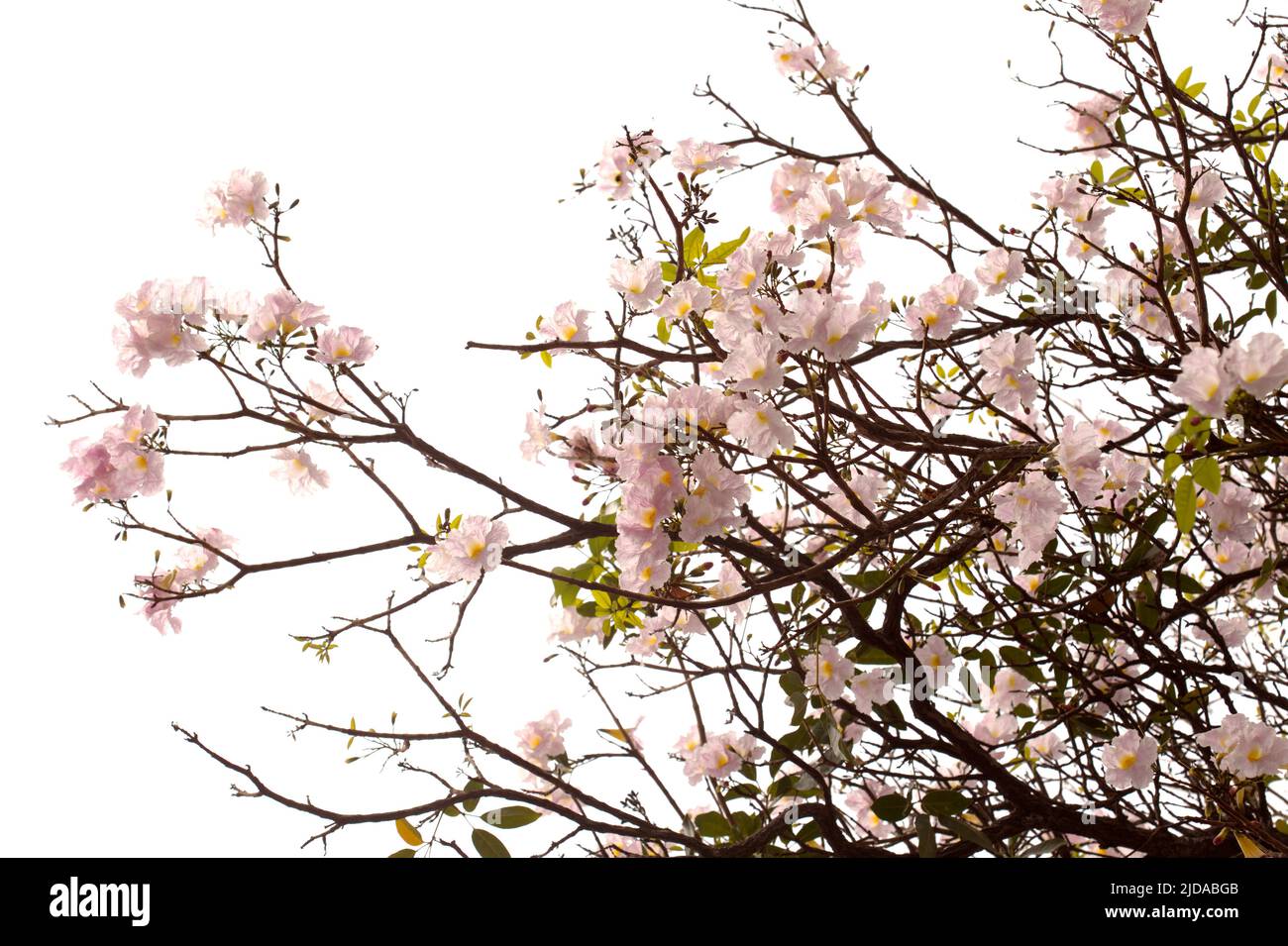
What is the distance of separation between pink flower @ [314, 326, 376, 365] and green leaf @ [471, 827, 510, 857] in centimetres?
42

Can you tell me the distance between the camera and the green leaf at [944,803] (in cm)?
102

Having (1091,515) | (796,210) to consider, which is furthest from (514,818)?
(1091,515)

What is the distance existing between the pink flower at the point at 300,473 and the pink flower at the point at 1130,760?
0.79 meters

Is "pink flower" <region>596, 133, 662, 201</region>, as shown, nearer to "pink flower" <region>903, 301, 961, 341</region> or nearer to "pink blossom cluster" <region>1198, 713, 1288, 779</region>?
"pink flower" <region>903, 301, 961, 341</region>

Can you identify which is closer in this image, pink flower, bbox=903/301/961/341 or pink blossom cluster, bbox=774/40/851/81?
pink flower, bbox=903/301/961/341

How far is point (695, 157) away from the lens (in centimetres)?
111

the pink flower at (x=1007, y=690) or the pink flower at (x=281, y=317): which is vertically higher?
the pink flower at (x=281, y=317)

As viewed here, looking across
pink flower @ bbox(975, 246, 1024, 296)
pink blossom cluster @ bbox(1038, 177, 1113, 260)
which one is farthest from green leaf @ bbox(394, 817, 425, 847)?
pink blossom cluster @ bbox(1038, 177, 1113, 260)

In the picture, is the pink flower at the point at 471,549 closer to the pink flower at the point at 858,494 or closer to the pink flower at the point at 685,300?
the pink flower at the point at 685,300

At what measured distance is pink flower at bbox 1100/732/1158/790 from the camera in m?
1.09

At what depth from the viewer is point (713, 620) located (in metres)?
1.17

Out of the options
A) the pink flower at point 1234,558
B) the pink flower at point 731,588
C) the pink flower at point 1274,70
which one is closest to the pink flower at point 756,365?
the pink flower at point 731,588
